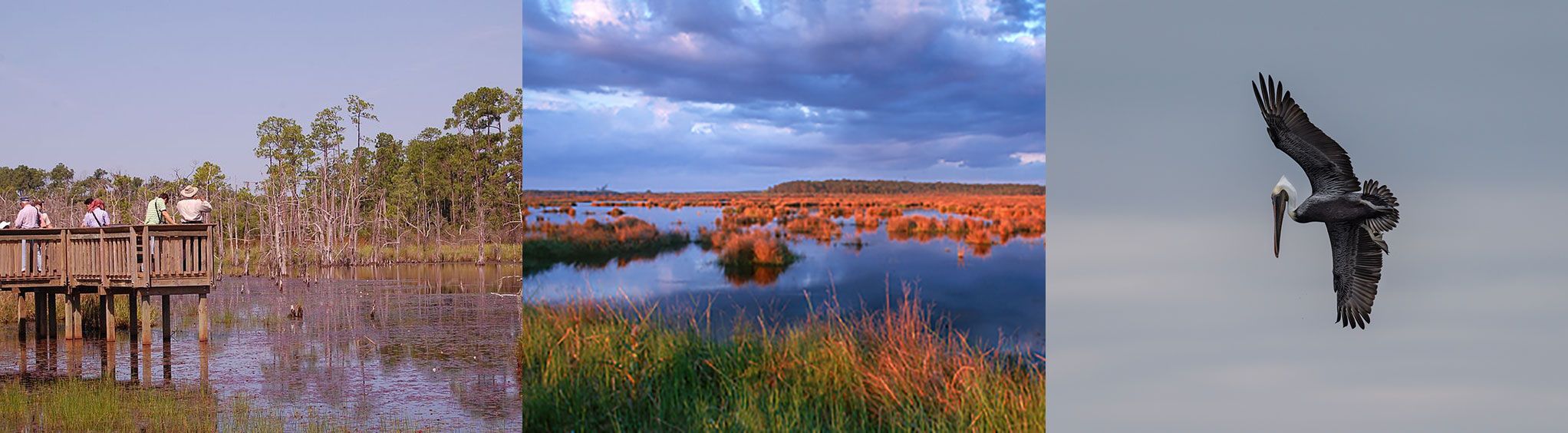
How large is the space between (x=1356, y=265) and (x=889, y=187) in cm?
313

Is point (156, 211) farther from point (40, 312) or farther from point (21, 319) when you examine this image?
point (21, 319)

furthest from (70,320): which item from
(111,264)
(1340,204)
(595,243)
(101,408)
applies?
(1340,204)

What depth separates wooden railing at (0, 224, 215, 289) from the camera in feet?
46.6

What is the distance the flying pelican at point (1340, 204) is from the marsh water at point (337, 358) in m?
6.04

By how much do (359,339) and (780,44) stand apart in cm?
1126

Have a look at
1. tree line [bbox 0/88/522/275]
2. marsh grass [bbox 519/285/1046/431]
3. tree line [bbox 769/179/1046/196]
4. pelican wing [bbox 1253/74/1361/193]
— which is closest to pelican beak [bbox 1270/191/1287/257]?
pelican wing [bbox 1253/74/1361/193]

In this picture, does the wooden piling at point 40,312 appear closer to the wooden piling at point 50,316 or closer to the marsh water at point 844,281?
the wooden piling at point 50,316

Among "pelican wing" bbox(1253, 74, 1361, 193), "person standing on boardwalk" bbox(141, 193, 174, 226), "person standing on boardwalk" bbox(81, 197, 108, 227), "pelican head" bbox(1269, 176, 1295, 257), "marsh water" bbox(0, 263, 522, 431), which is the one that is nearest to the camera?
"pelican wing" bbox(1253, 74, 1361, 193)

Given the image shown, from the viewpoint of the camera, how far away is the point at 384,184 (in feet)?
118

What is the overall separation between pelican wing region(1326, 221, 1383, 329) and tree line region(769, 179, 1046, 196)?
266 cm

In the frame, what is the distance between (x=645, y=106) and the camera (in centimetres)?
519

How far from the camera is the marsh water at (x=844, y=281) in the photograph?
487 cm

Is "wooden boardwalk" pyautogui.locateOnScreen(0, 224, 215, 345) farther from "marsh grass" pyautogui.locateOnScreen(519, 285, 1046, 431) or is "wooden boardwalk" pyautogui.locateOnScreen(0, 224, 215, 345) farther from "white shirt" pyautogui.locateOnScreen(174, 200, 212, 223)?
"marsh grass" pyautogui.locateOnScreen(519, 285, 1046, 431)

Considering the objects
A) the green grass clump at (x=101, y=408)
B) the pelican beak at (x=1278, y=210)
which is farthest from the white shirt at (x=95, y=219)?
the pelican beak at (x=1278, y=210)
